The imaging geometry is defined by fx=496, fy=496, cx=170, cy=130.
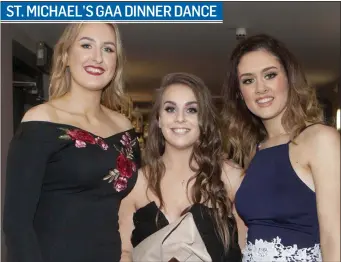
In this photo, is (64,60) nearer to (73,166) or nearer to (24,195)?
(73,166)

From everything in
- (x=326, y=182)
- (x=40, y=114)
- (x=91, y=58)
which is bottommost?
(x=326, y=182)

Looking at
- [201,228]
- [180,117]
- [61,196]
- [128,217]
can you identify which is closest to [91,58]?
[180,117]

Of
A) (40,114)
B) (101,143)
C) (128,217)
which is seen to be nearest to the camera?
(40,114)

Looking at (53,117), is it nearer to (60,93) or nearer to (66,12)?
(60,93)

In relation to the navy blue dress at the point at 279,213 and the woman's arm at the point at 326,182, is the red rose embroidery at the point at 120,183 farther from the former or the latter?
the woman's arm at the point at 326,182

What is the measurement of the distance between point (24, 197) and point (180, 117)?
642 millimetres

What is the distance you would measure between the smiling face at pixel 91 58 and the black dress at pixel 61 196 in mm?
206

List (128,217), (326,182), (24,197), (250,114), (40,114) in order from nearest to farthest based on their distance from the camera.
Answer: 1. (326,182)
2. (24,197)
3. (40,114)
4. (128,217)
5. (250,114)

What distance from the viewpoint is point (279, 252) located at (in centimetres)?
157

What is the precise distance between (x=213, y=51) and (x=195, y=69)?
108 centimetres

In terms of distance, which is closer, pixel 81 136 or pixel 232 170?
pixel 81 136

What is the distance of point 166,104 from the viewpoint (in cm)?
193

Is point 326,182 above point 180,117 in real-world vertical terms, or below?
below

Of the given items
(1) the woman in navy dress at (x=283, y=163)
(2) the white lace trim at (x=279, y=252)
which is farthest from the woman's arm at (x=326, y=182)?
(2) the white lace trim at (x=279, y=252)
